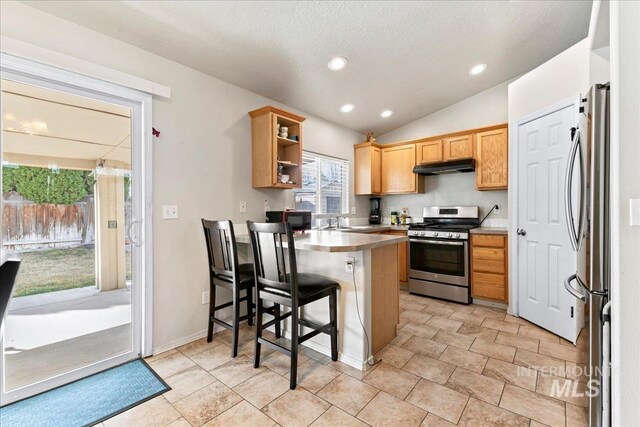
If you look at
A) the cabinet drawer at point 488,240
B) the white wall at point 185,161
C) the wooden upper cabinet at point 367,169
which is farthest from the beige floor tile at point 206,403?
the wooden upper cabinet at point 367,169

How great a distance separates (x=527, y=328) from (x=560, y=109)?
6.99ft

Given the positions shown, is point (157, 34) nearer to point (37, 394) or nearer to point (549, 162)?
point (37, 394)

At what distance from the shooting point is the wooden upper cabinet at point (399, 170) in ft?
15.0

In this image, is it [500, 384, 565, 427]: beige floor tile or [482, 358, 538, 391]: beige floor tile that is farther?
[482, 358, 538, 391]: beige floor tile

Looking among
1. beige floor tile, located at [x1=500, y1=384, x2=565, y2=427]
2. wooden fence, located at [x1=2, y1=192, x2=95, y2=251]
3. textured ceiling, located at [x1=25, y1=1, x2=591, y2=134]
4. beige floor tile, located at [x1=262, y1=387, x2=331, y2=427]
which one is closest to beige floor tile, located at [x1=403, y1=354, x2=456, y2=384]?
beige floor tile, located at [x1=500, y1=384, x2=565, y2=427]

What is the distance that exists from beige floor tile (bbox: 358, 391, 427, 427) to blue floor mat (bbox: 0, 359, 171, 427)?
4.39 ft

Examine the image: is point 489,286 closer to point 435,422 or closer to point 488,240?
point 488,240

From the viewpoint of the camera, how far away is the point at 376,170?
4918mm

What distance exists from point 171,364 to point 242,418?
924mm

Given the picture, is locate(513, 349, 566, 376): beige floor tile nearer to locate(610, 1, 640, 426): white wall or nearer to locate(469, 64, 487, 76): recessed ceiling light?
locate(610, 1, 640, 426): white wall

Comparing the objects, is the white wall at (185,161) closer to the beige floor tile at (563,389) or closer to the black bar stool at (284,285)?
the black bar stool at (284,285)

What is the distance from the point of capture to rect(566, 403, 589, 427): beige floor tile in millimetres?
1584

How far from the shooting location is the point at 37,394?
1.88 metres

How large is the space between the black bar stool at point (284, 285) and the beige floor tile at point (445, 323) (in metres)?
1.32
